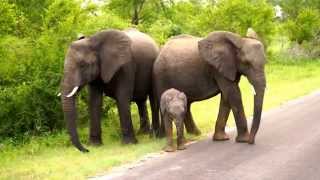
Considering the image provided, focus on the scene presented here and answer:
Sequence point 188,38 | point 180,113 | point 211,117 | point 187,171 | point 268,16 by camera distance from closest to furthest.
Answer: point 187,171 < point 180,113 < point 188,38 < point 211,117 < point 268,16

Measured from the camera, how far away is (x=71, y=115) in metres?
12.7

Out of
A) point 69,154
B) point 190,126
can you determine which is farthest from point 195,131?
point 69,154

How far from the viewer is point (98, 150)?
13031 mm

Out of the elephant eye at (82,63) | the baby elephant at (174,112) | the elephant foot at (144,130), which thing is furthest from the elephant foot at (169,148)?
the elephant foot at (144,130)

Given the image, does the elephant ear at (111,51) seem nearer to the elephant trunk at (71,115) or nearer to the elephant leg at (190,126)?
the elephant trunk at (71,115)

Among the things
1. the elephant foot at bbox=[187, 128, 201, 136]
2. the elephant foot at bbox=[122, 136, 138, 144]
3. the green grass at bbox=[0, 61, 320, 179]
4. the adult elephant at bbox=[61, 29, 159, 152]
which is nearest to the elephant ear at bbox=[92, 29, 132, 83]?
the adult elephant at bbox=[61, 29, 159, 152]

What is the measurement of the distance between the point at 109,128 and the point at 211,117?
323 centimetres

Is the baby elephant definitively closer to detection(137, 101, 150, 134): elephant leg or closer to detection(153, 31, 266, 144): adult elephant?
detection(153, 31, 266, 144): adult elephant

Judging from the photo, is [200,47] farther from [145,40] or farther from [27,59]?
[27,59]

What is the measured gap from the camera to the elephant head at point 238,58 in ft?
41.0

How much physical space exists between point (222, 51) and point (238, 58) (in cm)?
37

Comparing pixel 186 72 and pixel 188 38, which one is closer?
pixel 186 72

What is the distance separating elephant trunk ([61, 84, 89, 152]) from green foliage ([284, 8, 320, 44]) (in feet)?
101

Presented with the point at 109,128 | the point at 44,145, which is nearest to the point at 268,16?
the point at 109,128
